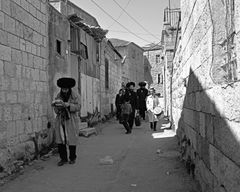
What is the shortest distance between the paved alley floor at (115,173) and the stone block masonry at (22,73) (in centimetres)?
59

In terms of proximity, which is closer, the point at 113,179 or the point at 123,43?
the point at 113,179

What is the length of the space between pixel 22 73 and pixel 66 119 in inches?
48.4

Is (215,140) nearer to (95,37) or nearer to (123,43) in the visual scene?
(95,37)

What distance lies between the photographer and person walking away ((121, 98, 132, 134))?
32.9ft

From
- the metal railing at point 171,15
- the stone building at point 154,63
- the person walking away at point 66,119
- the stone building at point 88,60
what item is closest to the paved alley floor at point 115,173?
the person walking away at point 66,119

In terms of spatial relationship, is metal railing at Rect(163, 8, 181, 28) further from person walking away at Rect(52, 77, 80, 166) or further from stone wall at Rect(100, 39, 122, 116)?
person walking away at Rect(52, 77, 80, 166)

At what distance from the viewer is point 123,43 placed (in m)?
39.0

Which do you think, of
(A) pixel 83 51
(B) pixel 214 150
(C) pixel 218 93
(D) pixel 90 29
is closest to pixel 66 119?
(B) pixel 214 150

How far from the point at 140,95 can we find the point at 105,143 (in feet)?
14.1

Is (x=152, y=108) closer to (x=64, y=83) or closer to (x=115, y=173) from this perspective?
(x=64, y=83)

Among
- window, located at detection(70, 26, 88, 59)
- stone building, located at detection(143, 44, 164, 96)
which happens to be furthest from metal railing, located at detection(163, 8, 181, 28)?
stone building, located at detection(143, 44, 164, 96)

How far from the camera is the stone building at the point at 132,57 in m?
37.4

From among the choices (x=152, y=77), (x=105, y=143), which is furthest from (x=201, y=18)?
(x=152, y=77)

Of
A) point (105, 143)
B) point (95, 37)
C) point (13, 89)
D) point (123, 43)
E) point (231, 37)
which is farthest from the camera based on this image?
point (123, 43)
